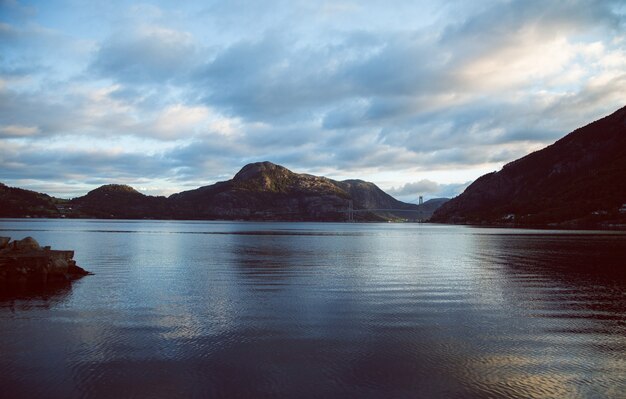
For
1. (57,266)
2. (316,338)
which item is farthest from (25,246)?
(316,338)

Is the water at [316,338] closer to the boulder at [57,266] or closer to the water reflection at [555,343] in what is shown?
the water reflection at [555,343]

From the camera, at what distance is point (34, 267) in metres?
35.3

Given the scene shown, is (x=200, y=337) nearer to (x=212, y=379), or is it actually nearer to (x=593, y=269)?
(x=212, y=379)

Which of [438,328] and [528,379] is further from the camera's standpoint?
[438,328]

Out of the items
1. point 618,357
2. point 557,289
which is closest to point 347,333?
point 618,357

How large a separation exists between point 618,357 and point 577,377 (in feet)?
11.8

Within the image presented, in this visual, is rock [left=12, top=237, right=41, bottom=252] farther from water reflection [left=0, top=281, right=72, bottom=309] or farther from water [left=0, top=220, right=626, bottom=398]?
water [left=0, top=220, right=626, bottom=398]

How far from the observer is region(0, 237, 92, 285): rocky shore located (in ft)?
113

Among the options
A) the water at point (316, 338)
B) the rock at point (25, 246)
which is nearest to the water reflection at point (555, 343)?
the water at point (316, 338)

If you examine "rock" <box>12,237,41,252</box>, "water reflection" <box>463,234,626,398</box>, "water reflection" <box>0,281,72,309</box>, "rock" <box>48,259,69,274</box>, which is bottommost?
"water reflection" <box>463,234,626,398</box>

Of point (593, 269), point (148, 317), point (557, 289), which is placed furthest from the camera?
point (593, 269)

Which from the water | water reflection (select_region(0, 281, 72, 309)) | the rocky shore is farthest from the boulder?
the water

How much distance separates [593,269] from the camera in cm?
4541

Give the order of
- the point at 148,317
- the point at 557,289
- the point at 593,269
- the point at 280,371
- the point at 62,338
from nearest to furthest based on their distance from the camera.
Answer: the point at 280,371 → the point at 62,338 → the point at 148,317 → the point at 557,289 → the point at 593,269
